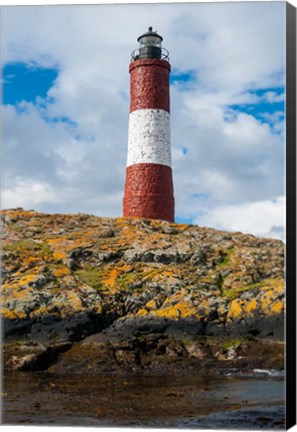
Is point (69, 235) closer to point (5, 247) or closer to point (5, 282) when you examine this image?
point (5, 247)

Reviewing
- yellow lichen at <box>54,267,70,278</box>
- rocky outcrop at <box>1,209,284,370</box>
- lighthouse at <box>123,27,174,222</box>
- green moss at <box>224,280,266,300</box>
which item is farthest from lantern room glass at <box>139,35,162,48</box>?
green moss at <box>224,280,266,300</box>

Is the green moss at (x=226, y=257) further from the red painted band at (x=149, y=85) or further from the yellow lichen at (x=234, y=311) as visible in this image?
the red painted band at (x=149, y=85)

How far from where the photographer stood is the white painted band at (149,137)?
17609 mm

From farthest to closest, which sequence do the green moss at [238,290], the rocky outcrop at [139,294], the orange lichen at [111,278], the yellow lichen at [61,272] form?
the yellow lichen at [61,272]
the orange lichen at [111,278]
the green moss at [238,290]
the rocky outcrop at [139,294]

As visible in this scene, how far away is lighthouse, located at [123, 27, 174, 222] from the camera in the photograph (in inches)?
687

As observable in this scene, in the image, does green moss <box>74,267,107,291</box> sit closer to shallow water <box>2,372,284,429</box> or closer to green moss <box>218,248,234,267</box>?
shallow water <box>2,372,284,429</box>

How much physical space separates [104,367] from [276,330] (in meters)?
3.47

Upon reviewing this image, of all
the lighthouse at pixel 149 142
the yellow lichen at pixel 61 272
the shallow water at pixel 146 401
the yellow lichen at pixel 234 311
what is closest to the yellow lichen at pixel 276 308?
the yellow lichen at pixel 234 311

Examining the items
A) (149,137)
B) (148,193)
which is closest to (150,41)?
(149,137)

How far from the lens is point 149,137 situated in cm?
1767

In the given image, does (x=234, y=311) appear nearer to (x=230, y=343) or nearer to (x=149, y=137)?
(x=230, y=343)

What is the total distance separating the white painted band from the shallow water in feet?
26.7

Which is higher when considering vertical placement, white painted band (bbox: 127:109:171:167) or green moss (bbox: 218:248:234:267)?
white painted band (bbox: 127:109:171:167)

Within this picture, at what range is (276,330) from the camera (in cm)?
1177
